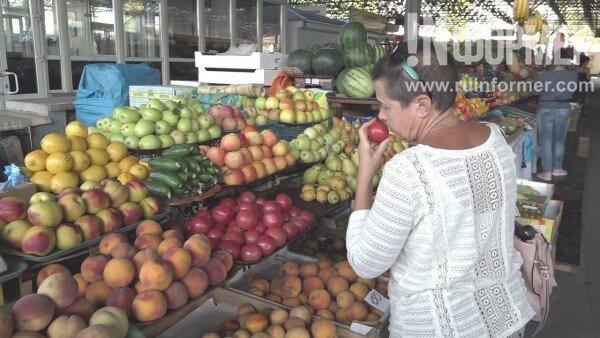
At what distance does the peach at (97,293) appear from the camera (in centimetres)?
155

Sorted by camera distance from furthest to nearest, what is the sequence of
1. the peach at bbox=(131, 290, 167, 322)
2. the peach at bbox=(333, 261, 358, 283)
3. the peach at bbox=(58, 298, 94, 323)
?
the peach at bbox=(333, 261, 358, 283) < the peach at bbox=(131, 290, 167, 322) < the peach at bbox=(58, 298, 94, 323)

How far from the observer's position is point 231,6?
988 centimetres

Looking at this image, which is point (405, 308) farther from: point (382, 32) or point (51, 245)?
point (382, 32)

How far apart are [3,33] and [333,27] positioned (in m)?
8.30

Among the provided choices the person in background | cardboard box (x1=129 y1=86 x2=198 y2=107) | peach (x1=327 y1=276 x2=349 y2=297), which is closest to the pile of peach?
peach (x1=327 y1=276 x2=349 y2=297)

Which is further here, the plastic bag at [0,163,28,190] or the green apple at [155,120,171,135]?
the green apple at [155,120,171,135]

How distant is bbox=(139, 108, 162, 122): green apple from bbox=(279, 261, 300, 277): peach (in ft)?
Answer: 3.90

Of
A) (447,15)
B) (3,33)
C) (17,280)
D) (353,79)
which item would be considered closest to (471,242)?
(17,280)

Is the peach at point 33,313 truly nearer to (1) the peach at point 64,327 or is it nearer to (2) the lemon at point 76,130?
(1) the peach at point 64,327

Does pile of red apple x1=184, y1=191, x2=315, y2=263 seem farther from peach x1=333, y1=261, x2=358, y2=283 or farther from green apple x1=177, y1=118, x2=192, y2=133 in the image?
green apple x1=177, y1=118, x2=192, y2=133

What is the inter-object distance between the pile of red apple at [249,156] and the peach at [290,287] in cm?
61

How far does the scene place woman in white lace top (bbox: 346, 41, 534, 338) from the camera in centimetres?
136

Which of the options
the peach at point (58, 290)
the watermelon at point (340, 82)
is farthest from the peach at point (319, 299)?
the watermelon at point (340, 82)

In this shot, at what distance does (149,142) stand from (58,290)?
1.52m
